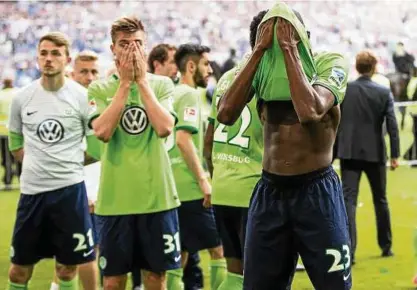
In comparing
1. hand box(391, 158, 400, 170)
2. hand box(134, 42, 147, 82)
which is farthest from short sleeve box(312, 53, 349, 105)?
hand box(391, 158, 400, 170)

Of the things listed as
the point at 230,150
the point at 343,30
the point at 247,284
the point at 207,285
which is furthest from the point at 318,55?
the point at 343,30

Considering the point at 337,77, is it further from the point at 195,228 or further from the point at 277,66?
the point at 195,228

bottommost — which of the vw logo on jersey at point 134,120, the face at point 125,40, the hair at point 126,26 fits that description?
the vw logo on jersey at point 134,120

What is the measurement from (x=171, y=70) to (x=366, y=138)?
2.42 meters

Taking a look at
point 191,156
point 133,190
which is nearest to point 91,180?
point 191,156

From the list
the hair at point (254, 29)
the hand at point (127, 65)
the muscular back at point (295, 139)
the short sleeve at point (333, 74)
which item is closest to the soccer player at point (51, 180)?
the hand at point (127, 65)

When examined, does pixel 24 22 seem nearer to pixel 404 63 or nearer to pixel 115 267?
pixel 404 63

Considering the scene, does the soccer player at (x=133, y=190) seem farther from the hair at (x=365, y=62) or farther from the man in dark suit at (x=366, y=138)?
the hair at (x=365, y=62)

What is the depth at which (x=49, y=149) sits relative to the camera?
239 inches

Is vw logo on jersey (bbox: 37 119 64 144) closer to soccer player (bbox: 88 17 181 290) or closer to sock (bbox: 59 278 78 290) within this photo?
soccer player (bbox: 88 17 181 290)

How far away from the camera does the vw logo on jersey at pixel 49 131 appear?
6062mm

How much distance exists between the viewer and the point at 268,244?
431cm

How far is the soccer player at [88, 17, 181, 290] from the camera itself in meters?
5.21

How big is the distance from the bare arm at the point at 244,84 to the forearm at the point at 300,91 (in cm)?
11
